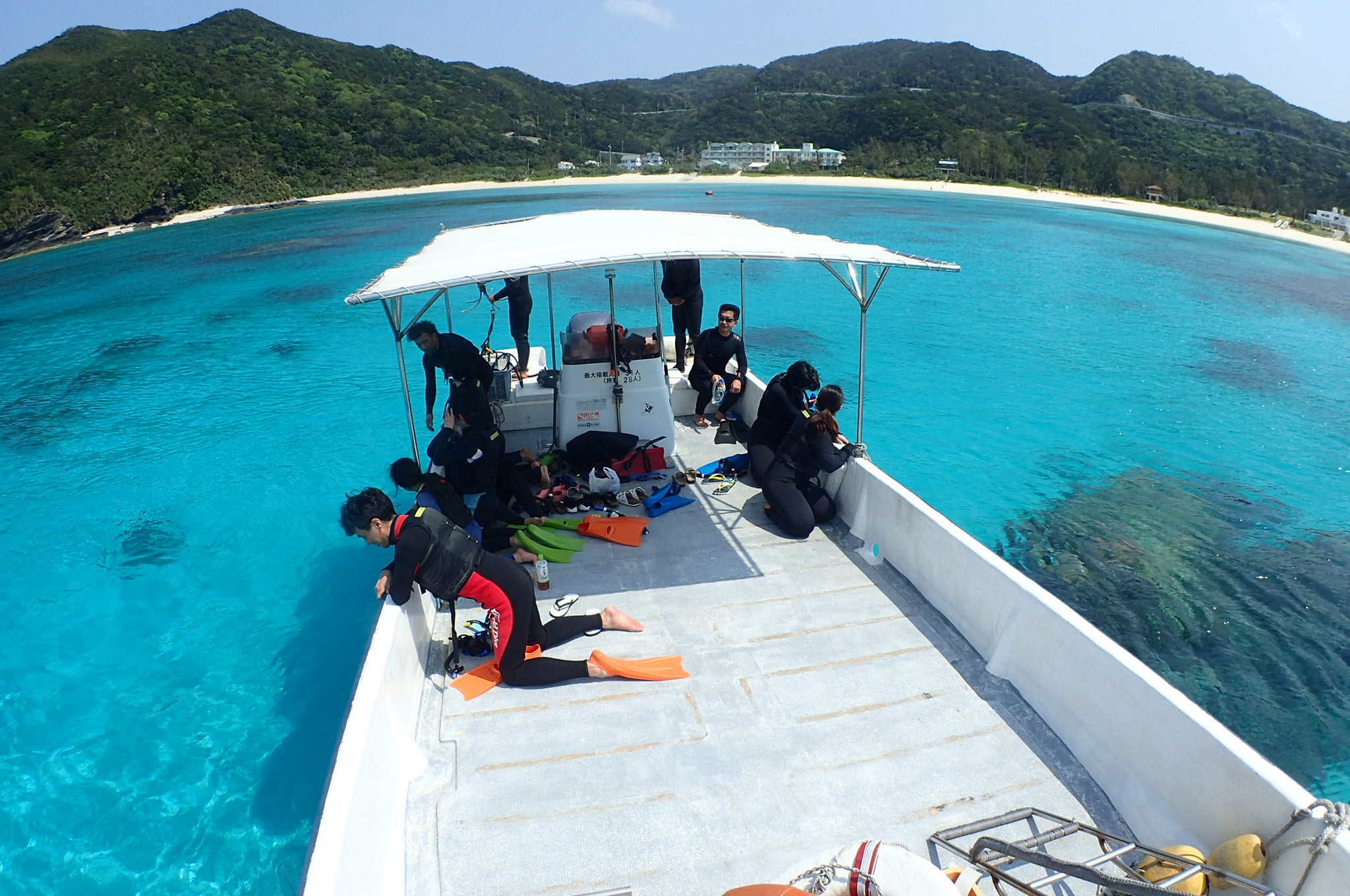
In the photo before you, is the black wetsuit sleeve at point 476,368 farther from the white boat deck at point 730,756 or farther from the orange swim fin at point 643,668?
the orange swim fin at point 643,668

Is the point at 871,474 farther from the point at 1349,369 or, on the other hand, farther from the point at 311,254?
the point at 311,254

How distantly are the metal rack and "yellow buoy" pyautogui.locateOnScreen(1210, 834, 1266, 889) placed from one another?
0.04 meters

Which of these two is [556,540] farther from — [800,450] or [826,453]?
[826,453]

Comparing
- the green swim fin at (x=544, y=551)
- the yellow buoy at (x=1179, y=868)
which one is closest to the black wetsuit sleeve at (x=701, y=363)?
the green swim fin at (x=544, y=551)

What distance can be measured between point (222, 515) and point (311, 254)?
983 inches

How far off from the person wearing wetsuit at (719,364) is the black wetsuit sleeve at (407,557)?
4.69 meters

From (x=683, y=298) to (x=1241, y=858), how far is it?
6.99 m

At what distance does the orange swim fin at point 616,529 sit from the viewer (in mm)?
5680

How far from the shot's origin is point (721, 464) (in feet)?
22.8

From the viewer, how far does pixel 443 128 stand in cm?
7544

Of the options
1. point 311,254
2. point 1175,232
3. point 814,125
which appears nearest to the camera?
point 311,254

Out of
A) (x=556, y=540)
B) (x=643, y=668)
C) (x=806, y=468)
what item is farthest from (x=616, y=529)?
(x=643, y=668)

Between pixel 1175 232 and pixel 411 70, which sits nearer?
pixel 1175 232

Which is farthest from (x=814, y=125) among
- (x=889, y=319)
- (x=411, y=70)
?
(x=889, y=319)
